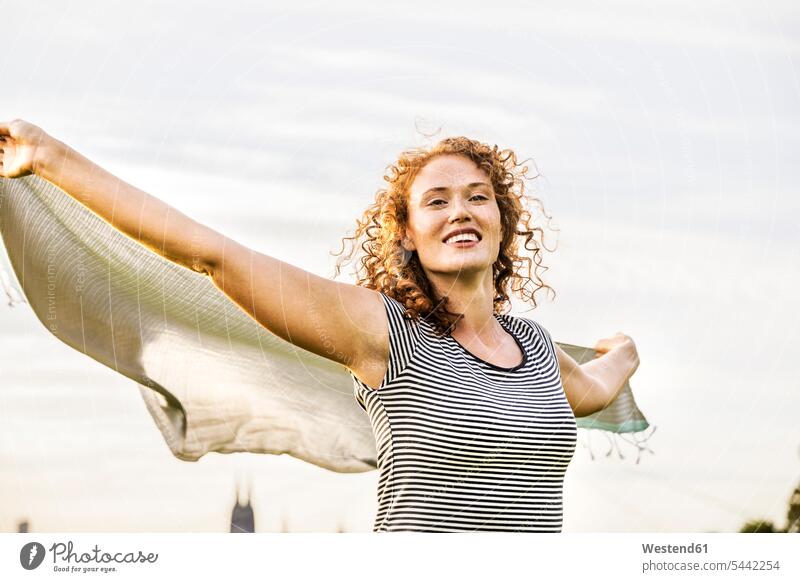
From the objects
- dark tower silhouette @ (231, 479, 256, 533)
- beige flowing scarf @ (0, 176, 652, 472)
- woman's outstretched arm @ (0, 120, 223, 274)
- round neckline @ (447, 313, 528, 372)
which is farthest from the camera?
beige flowing scarf @ (0, 176, 652, 472)

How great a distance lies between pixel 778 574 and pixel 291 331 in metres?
1.25

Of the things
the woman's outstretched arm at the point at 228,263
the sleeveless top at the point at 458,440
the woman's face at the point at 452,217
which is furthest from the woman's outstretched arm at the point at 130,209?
the woman's face at the point at 452,217

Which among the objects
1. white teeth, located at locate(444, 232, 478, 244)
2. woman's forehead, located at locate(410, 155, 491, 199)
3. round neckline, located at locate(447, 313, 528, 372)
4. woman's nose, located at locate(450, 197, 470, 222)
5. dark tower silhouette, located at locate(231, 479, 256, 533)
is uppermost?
woman's forehead, located at locate(410, 155, 491, 199)

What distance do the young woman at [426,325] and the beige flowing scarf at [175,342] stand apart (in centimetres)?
51

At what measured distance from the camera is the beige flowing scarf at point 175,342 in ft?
7.36

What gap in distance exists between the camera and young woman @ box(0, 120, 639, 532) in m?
1.60

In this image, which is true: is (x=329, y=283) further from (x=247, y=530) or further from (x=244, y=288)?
(x=247, y=530)

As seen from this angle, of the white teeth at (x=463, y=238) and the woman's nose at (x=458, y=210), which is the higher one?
the woman's nose at (x=458, y=210)

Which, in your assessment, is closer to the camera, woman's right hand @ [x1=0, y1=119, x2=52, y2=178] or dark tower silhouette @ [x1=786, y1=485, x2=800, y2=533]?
woman's right hand @ [x1=0, y1=119, x2=52, y2=178]

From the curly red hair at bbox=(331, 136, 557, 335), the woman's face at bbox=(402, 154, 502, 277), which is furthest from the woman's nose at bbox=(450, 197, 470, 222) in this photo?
the curly red hair at bbox=(331, 136, 557, 335)

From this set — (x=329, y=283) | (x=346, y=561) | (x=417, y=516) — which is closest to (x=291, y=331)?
(x=329, y=283)

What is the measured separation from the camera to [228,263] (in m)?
1.59

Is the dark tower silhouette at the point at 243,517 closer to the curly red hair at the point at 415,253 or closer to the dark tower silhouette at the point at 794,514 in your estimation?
the curly red hair at the point at 415,253

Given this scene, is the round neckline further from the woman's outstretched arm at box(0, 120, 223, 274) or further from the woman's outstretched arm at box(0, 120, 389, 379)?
the woman's outstretched arm at box(0, 120, 223, 274)
